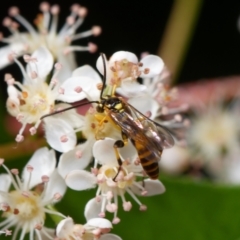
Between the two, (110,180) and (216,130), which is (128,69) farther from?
(216,130)

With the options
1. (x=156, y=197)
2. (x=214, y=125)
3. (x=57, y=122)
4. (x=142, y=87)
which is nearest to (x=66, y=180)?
(x=57, y=122)

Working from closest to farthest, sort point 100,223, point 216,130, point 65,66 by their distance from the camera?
point 100,223 → point 65,66 → point 216,130

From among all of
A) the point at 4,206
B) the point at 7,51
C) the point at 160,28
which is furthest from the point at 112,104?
the point at 160,28

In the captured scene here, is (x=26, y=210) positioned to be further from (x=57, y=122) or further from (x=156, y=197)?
(x=156, y=197)

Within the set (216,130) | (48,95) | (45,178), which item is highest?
(48,95)

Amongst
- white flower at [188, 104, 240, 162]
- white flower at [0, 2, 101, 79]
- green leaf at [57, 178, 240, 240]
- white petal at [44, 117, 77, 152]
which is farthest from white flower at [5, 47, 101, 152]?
white flower at [188, 104, 240, 162]

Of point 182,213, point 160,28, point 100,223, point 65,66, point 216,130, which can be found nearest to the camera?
point 100,223

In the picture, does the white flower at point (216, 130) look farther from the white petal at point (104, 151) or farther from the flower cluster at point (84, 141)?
the white petal at point (104, 151)
